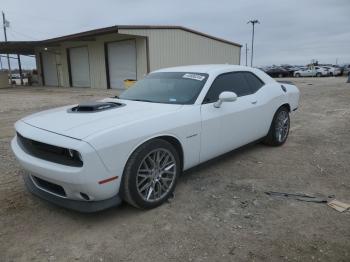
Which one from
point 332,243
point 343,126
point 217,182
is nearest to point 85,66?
point 343,126

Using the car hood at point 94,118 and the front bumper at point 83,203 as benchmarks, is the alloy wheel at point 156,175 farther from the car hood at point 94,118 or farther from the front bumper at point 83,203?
the car hood at point 94,118

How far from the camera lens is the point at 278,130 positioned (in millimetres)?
5637

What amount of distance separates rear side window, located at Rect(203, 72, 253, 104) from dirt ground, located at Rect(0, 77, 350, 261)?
90cm

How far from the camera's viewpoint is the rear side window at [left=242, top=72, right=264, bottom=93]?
5043 mm

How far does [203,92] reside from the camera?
4.05 m

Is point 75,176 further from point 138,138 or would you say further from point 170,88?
point 170,88

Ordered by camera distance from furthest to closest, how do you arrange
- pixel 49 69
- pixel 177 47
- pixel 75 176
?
pixel 49 69 → pixel 177 47 → pixel 75 176

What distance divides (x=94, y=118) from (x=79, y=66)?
79.2ft

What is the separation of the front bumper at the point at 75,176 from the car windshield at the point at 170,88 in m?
1.43

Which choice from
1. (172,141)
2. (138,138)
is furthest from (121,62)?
(138,138)

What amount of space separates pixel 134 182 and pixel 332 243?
1862 mm

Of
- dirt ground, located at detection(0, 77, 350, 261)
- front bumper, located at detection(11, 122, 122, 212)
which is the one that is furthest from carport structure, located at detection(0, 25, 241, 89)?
front bumper, located at detection(11, 122, 122, 212)

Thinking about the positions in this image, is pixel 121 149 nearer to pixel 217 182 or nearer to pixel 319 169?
pixel 217 182

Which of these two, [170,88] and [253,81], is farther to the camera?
[253,81]
